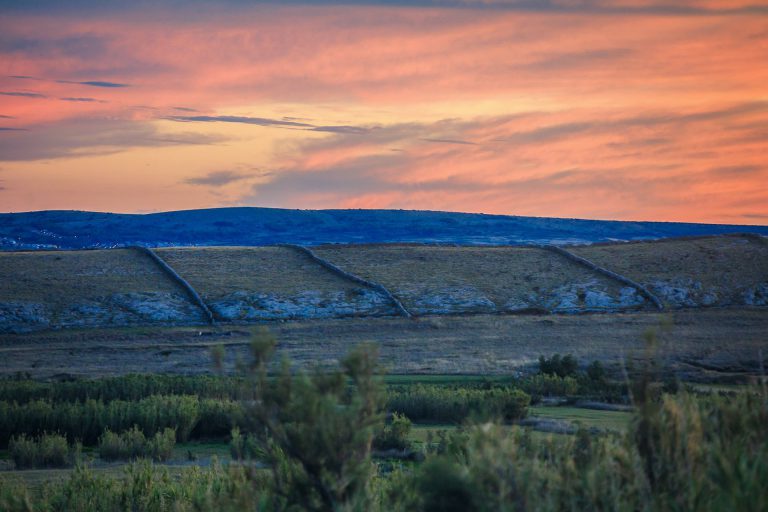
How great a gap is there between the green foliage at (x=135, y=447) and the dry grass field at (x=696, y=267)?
35664 mm

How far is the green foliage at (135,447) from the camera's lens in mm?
15594

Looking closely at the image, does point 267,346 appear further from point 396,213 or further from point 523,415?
point 396,213

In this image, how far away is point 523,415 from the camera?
61.9ft

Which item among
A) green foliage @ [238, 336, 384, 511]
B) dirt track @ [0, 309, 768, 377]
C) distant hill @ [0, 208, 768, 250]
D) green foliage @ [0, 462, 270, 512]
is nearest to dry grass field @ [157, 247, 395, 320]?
dirt track @ [0, 309, 768, 377]

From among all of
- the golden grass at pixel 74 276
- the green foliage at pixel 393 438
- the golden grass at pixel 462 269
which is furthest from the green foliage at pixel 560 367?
the golden grass at pixel 74 276

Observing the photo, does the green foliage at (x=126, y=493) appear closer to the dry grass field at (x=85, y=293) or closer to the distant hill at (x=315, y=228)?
the dry grass field at (x=85, y=293)

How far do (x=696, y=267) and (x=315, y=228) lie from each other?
389 feet

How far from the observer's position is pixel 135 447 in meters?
16.0

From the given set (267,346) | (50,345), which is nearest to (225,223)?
Result: (50,345)

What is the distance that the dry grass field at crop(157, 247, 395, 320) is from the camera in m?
44.7

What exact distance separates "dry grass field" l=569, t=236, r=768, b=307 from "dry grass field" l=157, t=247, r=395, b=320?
1563cm

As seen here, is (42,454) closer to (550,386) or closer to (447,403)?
(447,403)

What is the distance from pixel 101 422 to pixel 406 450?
6.77 m

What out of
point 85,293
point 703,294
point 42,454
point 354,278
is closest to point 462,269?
point 354,278
